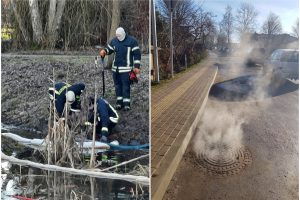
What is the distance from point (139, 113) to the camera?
2.58 metres

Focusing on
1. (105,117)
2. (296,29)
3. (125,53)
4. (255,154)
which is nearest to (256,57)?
(296,29)

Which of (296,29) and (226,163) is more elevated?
(296,29)

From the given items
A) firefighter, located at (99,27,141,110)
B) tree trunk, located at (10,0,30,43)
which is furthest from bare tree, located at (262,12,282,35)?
tree trunk, located at (10,0,30,43)

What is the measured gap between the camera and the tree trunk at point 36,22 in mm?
2867

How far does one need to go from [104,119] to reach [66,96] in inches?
13.2

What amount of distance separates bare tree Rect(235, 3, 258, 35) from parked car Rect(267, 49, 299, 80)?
239 mm

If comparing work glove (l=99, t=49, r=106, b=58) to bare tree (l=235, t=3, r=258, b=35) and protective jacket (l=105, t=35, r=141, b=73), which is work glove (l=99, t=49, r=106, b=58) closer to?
protective jacket (l=105, t=35, r=141, b=73)

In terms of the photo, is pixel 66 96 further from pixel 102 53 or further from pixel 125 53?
pixel 125 53

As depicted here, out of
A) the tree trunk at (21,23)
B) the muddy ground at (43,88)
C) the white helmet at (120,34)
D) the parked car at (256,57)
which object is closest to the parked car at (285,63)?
the parked car at (256,57)

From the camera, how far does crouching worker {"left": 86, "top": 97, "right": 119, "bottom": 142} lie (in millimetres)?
2650

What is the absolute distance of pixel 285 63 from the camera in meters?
2.52

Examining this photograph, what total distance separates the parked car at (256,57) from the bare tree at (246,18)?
0.48 feet

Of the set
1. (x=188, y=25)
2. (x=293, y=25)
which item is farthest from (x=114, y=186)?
(x=293, y=25)

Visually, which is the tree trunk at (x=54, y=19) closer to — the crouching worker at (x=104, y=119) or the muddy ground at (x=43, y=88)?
the muddy ground at (x=43, y=88)
